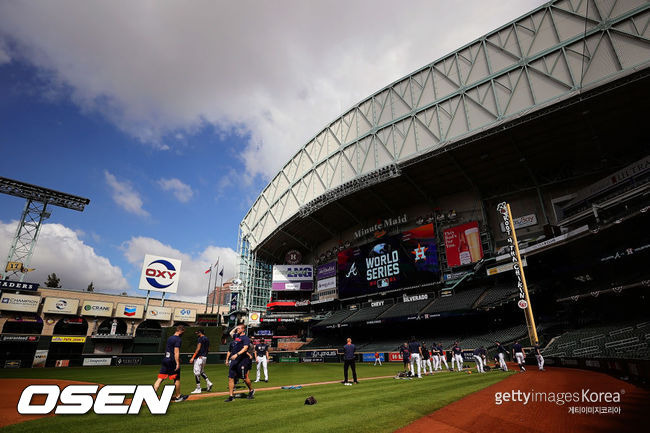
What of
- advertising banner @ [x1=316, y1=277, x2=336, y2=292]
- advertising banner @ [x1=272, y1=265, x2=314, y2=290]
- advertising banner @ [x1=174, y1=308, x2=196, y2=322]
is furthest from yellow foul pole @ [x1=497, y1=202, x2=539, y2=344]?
advertising banner @ [x1=174, y1=308, x2=196, y2=322]

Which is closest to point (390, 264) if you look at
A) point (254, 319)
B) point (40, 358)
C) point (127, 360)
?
point (254, 319)

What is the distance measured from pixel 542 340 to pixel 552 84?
2197 centimetres

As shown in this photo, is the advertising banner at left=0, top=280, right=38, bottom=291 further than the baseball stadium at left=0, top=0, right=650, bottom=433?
Yes

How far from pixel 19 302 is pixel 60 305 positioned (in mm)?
4253

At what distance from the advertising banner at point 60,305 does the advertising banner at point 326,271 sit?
113 feet

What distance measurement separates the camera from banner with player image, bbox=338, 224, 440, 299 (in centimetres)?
3684

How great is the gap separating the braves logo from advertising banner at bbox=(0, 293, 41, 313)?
45.8 ft

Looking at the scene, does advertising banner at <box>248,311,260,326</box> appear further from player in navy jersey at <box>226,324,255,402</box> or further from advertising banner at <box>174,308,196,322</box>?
player in navy jersey at <box>226,324,255,402</box>

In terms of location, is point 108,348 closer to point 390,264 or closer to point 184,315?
point 184,315

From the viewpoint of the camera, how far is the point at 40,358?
102ft

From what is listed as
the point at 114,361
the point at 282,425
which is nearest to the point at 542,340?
the point at 282,425

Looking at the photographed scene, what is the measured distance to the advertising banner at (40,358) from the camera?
101ft

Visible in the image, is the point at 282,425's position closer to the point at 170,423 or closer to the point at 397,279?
the point at 170,423

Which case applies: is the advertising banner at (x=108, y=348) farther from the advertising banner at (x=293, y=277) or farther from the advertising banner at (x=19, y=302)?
the advertising banner at (x=293, y=277)
